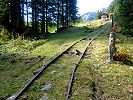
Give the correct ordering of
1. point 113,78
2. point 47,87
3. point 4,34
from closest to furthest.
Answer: point 47,87
point 113,78
point 4,34

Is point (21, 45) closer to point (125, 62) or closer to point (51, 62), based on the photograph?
point (51, 62)

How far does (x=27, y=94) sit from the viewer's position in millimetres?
11812

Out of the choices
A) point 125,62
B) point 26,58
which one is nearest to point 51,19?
point 26,58

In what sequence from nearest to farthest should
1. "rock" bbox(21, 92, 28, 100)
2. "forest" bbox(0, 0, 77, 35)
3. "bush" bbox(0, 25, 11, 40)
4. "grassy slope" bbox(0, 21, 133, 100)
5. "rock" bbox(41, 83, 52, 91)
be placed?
"rock" bbox(21, 92, 28, 100)
"grassy slope" bbox(0, 21, 133, 100)
"rock" bbox(41, 83, 52, 91)
"bush" bbox(0, 25, 11, 40)
"forest" bbox(0, 0, 77, 35)

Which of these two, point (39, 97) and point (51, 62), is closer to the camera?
point (39, 97)

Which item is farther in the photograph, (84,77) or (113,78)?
(113,78)

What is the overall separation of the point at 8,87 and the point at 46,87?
1782mm

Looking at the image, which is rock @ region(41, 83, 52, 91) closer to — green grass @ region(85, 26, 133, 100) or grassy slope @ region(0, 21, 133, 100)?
grassy slope @ region(0, 21, 133, 100)

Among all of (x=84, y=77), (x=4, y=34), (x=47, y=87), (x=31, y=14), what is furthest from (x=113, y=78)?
(x=31, y=14)

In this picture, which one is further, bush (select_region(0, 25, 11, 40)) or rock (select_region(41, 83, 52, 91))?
bush (select_region(0, 25, 11, 40))

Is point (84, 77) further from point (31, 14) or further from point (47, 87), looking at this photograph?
point (31, 14)

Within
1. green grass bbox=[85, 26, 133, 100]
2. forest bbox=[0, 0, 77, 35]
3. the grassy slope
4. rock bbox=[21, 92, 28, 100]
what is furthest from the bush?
rock bbox=[21, 92, 28, 100]

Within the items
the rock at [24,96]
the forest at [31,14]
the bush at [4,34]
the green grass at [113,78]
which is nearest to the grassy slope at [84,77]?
the green grass at [113,78]

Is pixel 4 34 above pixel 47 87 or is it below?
above
